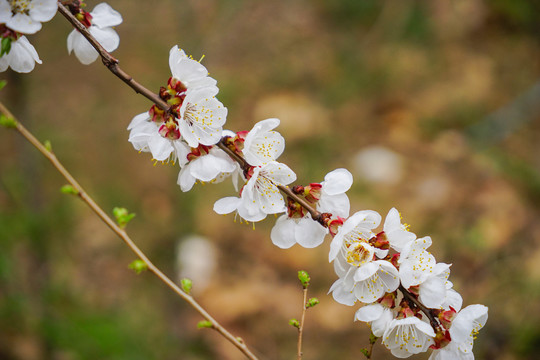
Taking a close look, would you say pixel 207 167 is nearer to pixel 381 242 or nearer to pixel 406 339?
pixel 381 242

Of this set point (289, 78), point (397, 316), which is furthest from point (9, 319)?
point (289, 78)

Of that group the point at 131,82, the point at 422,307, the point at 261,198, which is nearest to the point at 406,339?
the point at 422,307

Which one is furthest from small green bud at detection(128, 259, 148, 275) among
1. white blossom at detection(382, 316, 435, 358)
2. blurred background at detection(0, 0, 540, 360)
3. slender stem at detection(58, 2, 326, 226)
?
blurred background at detection(0, 0, 540, 360)

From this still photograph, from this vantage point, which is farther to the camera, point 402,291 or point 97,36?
point 97,36

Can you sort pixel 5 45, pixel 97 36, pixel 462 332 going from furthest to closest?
1. pixel 97 36
2. pixel 462 332
3. pixel 5 45

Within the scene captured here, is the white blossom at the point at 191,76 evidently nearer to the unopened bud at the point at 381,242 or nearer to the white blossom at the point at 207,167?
the white blossom at the point at 207,167

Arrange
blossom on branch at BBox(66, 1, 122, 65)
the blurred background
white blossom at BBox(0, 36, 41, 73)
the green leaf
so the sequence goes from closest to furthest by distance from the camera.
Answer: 1. the green leaf
2. white blossom at BBox(0, 36, 41, 73)
3. blossom on branch at BBox(66, 1, 122, 65)
4. the blurred background

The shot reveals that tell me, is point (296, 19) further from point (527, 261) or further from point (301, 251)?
point (527, 261)

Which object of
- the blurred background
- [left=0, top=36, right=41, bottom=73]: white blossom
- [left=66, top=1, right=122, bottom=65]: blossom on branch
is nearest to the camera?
[left=0, top=36, right=41, bottom=73]: white blossom

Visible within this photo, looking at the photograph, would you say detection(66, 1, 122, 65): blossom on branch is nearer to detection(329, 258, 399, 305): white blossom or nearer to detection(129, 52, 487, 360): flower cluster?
detection(129, 52, 487, 360): flower cluster
